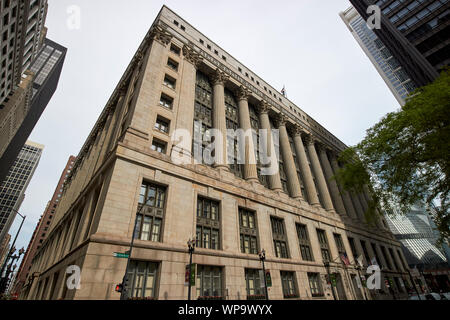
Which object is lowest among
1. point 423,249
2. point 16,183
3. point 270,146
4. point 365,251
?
point 365,251

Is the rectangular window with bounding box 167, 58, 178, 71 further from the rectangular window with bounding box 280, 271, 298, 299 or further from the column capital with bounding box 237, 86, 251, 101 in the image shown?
the rectangular window with bounding box 280, 271, 298, 299

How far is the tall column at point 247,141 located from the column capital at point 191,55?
8.65 meters

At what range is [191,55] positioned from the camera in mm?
32656

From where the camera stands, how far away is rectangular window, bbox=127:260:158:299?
1591cm

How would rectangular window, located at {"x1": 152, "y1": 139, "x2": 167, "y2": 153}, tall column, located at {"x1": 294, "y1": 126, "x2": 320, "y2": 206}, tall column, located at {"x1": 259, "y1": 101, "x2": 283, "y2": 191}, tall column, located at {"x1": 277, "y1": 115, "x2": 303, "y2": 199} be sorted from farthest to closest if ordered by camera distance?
tall column, located at {"x1": 294, "y1": 126, "x2": 320, "y2": 206}, tall column, located at {"x1": 277, "y1": 115, "x2": 303, "y2": 199}, tall column, located at {"x1": 259, "y1": 101, "x2": 283, "y2": 191}, rectangular window, located at {"x1": 152, "y1": 139, "x2": 167, "y2": 153}

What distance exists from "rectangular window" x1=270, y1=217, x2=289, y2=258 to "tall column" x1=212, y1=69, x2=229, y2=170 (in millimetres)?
9990

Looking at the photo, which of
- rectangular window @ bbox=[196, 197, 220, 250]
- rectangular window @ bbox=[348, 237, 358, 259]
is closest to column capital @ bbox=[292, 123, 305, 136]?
rectangular window @ bbox=[348, 237, 358, 259]

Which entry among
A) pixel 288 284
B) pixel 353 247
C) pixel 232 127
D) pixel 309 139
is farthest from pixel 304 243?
pixel 309 139

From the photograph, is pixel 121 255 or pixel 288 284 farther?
pixel 288 284

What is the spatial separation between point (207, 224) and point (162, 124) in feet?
40.4

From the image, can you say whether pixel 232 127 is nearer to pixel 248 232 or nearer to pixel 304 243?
pixel 248 232

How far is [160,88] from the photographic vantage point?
26.1m
